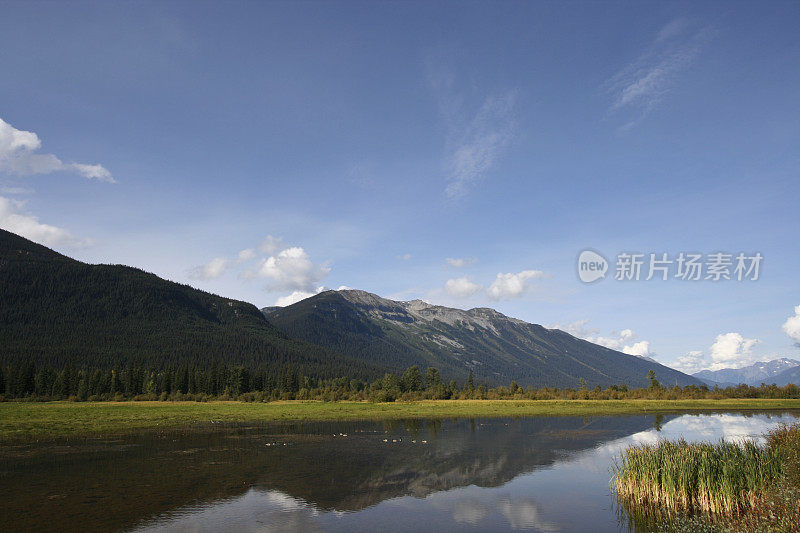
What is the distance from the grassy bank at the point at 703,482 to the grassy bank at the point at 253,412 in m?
63.1

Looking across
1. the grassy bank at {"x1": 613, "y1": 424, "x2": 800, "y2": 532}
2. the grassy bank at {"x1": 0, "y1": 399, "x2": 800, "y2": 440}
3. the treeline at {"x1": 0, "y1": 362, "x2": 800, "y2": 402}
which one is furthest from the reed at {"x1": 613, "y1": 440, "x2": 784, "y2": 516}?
the treeline at {"x1": 0, "y1": 362, "x2": 800, "y2": 402}

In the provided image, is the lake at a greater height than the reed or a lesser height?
lesser

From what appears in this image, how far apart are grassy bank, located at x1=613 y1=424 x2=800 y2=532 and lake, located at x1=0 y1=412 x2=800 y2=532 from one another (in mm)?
1705

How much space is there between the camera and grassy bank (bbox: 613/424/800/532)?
68.2 ft

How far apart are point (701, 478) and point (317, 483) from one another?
73.9ft

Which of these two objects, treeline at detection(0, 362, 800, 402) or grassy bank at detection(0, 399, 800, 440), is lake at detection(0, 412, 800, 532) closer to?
grassy bank at detection(0, 399, 800, 440)

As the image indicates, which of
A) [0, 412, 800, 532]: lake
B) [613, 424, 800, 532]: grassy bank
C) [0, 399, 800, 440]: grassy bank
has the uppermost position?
[613, 424, 800, 532]: grassy bank

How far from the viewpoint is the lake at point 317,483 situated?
22672 millimetres

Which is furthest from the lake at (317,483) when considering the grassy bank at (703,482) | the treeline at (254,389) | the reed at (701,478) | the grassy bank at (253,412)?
the treeline at (254,389)

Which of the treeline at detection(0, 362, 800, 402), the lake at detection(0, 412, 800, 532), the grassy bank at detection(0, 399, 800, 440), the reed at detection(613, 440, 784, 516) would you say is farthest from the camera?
the treeline at detection(0, 362, 800, 402)

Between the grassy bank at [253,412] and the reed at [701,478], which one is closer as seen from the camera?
the reed at [701,478]

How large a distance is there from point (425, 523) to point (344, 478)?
38.6ft

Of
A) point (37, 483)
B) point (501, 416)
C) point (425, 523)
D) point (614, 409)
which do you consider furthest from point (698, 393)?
point (37, 483)

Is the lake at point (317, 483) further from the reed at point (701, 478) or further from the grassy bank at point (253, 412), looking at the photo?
the grassy bank at point (253, 412)
